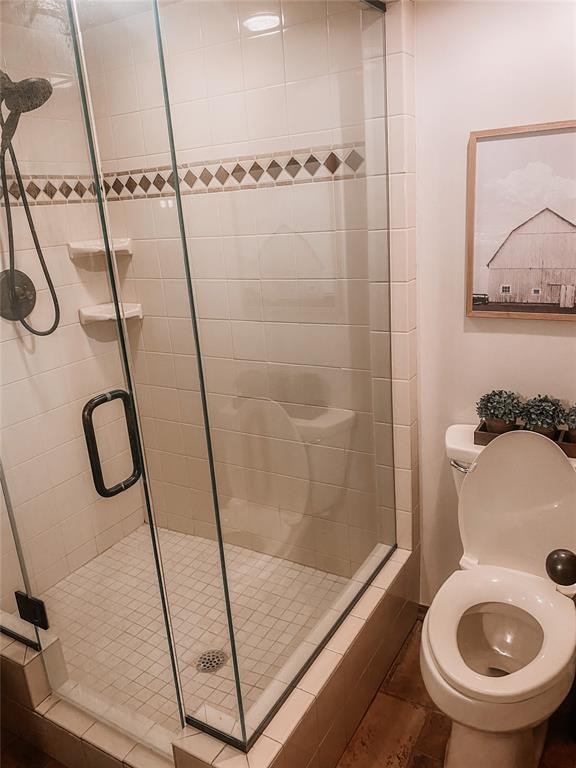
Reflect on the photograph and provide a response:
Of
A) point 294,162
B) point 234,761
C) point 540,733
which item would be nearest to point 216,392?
point 294,162

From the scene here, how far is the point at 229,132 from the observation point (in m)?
1.82

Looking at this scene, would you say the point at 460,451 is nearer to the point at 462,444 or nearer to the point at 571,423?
the point at 462,444

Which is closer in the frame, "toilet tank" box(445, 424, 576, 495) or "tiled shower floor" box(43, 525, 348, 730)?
"tiled shower floor" box(43, 525, 348, 730)

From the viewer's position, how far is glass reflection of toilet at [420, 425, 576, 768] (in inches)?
55.4

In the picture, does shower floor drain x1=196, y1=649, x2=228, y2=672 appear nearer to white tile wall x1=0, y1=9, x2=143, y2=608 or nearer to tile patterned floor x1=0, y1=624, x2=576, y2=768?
white tile wall x1=0, y1=9, x2=143, y2=608

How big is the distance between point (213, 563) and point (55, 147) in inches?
46.8

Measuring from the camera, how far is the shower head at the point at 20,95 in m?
1.47

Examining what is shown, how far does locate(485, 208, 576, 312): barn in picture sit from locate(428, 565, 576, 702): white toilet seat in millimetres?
812

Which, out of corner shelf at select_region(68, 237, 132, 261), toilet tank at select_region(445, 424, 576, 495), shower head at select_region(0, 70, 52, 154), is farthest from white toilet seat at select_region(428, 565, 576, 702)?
shower head at select_region(0, 70, 52, 154)

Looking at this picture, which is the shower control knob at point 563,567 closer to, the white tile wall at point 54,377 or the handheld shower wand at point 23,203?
the white tile wall at point 54,377

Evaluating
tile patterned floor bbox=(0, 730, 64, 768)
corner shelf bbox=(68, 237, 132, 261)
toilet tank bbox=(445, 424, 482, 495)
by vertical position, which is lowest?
tile patterned floor bbox=(0, 730, 64, 768)

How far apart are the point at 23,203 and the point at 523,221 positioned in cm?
145

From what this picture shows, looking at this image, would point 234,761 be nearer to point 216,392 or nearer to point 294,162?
point 216,392

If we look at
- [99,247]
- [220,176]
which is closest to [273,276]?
[220,176]
